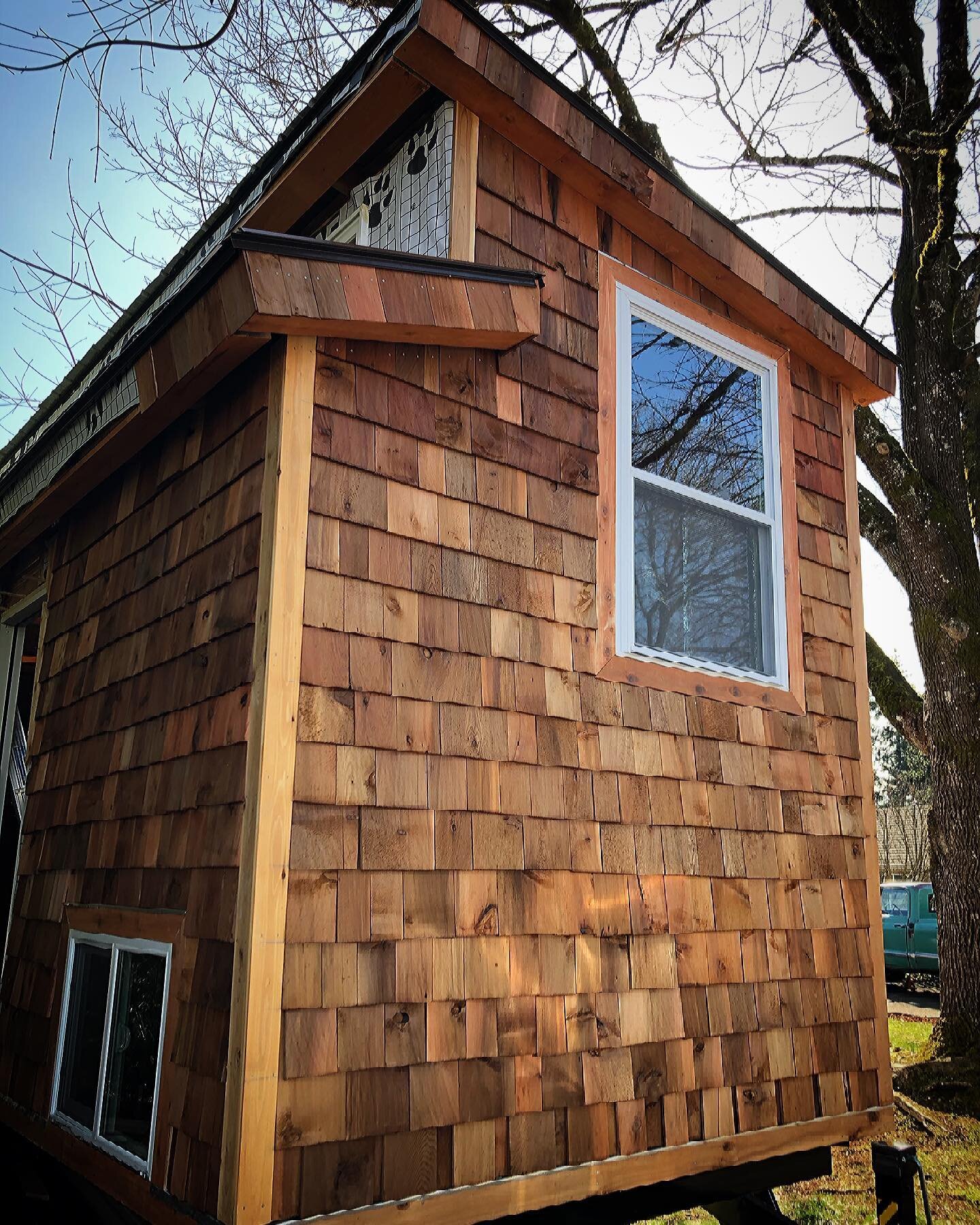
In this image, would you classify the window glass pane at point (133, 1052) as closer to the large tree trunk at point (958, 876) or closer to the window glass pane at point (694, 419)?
the window glass pane at point (694, 419)

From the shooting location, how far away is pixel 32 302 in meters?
11.2

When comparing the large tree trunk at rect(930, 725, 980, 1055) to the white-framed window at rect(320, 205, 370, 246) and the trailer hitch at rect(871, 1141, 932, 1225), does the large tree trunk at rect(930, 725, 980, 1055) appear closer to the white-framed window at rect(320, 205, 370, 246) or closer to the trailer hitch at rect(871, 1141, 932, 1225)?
the trailer hitch at rect(871, 1141, 932, 1225)

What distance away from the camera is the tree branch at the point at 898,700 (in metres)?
8.55

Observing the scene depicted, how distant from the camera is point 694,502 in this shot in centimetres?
432

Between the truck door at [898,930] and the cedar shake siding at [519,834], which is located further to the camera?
the truck door at [898,930]

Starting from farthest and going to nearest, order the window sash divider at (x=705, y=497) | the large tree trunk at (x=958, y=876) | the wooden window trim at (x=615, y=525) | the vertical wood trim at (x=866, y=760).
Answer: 1. the large tree trunk at (x=958, y=876)
2. the vertical wood trim at (x=866, y=760)
3. the window sash divider at (x=705, y=497)
4. the wooden window trim at (x=615, y=525)

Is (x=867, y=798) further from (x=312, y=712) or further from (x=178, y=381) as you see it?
(x=178, y=381)

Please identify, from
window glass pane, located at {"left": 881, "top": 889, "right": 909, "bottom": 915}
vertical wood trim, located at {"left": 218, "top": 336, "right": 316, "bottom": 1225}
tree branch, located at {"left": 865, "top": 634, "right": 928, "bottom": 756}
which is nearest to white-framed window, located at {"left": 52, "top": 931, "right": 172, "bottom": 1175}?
vertical wood trim, located at {"left": 218, "top": 336, "right": 316, "bottom": 1225}

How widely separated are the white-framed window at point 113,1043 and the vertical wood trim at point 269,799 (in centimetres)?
59

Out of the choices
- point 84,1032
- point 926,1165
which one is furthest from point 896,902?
point 84,1032

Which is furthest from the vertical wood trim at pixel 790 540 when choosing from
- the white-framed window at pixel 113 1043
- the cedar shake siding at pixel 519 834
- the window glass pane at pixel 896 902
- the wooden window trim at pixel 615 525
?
the window glass pane at pixel 896 902

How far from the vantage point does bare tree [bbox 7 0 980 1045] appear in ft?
25.6

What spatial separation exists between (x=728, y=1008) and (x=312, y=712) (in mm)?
2056

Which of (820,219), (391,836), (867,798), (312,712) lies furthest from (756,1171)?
(820,219)
